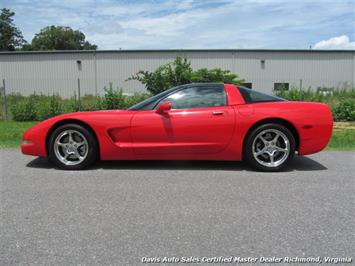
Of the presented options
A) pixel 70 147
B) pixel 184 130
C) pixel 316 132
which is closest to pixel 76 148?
pixel 70 147

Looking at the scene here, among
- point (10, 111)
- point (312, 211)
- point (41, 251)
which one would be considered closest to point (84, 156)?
point (41, 251)

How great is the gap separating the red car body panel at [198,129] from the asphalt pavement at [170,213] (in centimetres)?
28

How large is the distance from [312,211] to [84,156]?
10.2 ft

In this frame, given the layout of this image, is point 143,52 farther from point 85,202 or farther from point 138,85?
point 85,202

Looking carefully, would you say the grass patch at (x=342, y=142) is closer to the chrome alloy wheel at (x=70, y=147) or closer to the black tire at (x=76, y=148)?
the black tire at (x=76, y=148)

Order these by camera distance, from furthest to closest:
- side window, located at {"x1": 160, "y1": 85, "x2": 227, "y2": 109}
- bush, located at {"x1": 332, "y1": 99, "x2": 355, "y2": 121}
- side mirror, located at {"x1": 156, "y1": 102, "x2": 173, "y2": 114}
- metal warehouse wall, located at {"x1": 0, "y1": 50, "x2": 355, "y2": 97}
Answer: metal warehouse wall, located at {"x1": 0, "y1": 50, "x2": 355, "y2": 97}
bush, located at {"x1": 332, "y1": 99, "x2": 355, "y2": 121}
side window, located at {"x1": 160, "y1": 85, "x2": 227, "y2": 109}
side mirror, located at {"x1": 156, "y1": 102, "x2": 173, "y2": 114}

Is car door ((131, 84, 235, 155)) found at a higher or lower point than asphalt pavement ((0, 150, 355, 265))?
higher

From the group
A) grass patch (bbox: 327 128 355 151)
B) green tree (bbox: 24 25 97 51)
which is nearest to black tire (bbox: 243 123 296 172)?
grass patch (bbox: 327 128 355 151)

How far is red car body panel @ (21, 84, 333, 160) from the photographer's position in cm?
447

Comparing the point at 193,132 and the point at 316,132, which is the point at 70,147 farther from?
the point at 316,132

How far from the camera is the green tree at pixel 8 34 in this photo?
235 ft

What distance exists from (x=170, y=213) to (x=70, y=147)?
230 centimetres

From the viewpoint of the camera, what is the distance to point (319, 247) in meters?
2.36

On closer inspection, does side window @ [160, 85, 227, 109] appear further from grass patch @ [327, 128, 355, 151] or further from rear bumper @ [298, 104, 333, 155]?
grass patch @ [327, 128, 355, 151]
